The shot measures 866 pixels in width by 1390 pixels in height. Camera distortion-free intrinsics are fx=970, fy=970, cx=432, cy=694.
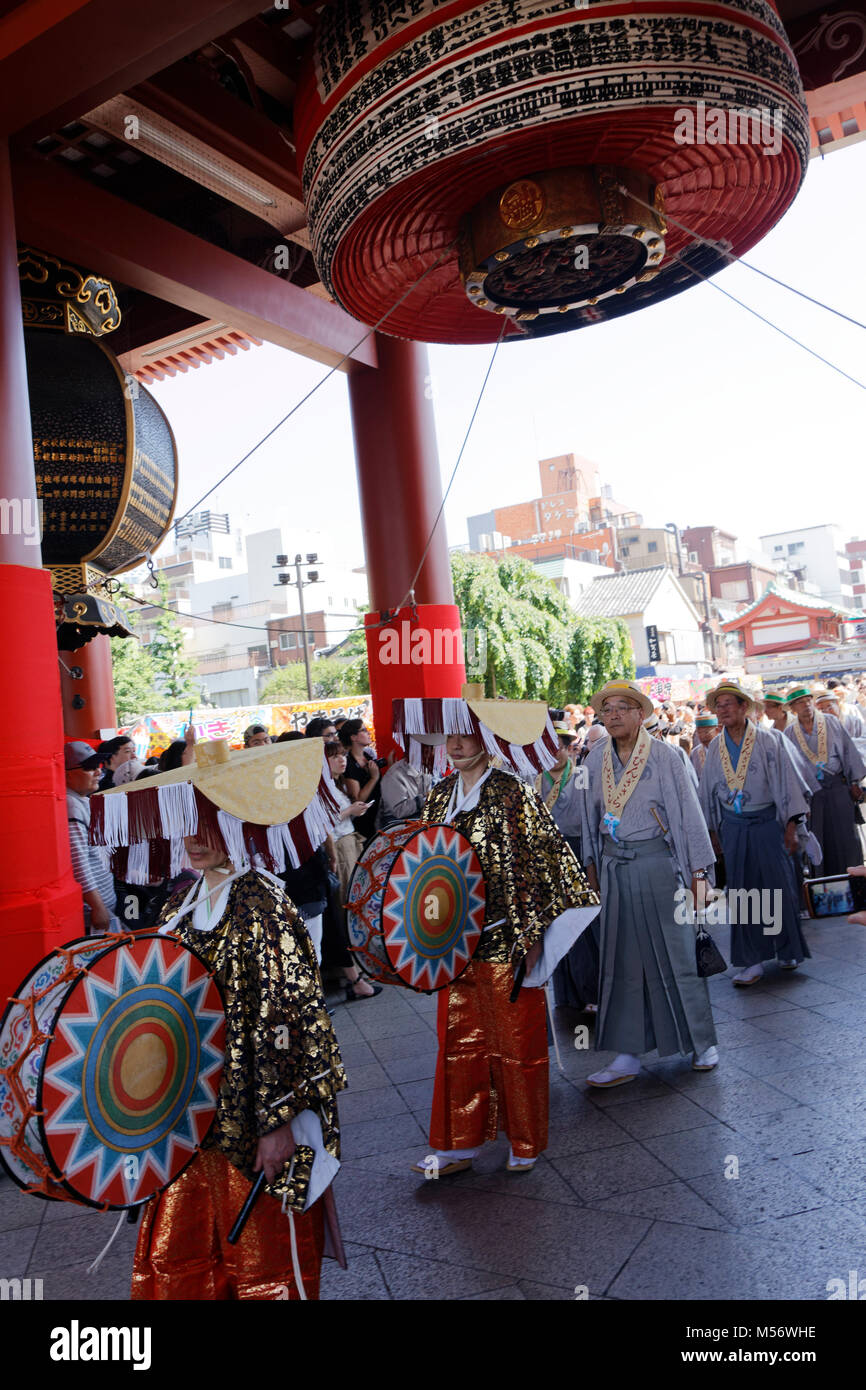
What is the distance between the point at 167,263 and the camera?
677cm

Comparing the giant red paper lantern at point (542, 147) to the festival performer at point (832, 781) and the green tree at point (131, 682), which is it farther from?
the green tree at point (131, 682)

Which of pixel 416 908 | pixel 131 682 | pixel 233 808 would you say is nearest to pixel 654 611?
pixel 131 682

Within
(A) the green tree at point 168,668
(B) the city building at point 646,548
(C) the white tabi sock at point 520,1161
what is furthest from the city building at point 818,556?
(C) the white tabi sock at point 520,1161

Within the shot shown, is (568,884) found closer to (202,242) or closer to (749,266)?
(749,266)

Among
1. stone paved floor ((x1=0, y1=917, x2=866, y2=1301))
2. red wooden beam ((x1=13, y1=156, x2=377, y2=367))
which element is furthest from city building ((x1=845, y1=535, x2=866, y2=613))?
stone paved floor ((x1=0, y1=917, x2=866, y2=1301))

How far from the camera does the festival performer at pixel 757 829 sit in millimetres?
5590

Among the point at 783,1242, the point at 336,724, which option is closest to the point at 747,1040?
the point at 783,1242

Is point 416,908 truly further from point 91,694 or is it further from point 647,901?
point 91,694

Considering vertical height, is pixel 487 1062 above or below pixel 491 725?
below

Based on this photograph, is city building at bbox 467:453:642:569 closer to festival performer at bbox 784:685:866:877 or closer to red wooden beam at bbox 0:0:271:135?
festival performer at bbox 784:685:866:877

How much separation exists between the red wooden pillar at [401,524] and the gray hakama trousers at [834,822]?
122 inches

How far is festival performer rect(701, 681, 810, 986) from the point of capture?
5.59 m

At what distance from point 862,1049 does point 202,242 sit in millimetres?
6659

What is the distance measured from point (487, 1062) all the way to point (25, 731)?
2.39 metres
